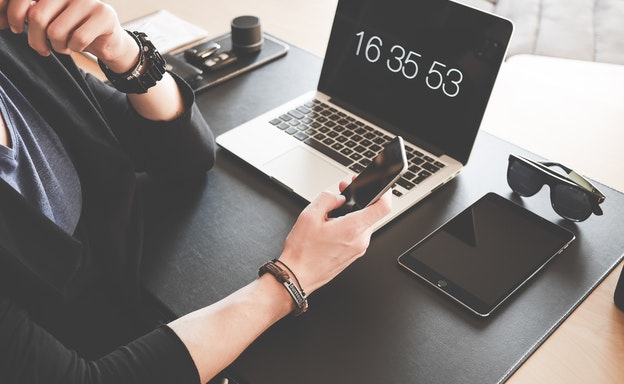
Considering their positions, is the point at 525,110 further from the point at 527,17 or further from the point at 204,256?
the point at 527,17

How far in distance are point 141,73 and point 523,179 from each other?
2.15 ft

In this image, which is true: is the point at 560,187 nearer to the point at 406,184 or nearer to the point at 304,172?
the point at 406,184

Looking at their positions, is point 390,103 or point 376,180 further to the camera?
point 390,103

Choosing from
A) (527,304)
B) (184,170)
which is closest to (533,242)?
(527,304)

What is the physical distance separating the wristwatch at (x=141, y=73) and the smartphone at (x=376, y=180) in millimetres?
375

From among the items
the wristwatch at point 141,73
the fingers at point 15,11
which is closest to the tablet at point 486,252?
the wristwatch at point 141,73

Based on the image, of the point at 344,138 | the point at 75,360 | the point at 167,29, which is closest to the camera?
the point at 75,360

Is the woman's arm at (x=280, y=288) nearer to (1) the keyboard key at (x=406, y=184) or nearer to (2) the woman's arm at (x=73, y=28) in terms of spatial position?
(1) the keyboard key at (x=406, y=184)

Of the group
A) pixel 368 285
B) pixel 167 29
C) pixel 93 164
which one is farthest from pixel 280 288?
pixel 167 29

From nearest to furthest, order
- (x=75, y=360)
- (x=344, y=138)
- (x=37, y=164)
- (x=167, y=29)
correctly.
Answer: (x=75, y=360) → (x=37, y=164) → (x=344, y=138) → (x=167, y=29)

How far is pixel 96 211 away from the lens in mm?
944

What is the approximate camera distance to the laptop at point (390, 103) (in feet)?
3.17

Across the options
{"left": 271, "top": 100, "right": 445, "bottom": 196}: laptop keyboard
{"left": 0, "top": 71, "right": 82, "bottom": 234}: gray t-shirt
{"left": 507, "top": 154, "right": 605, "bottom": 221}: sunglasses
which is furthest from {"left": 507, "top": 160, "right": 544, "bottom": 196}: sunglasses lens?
{"left": 0, "top": 71, "right": 82, "bottom": 234}: gray t-shirt

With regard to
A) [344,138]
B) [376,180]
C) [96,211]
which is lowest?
[96,211]
